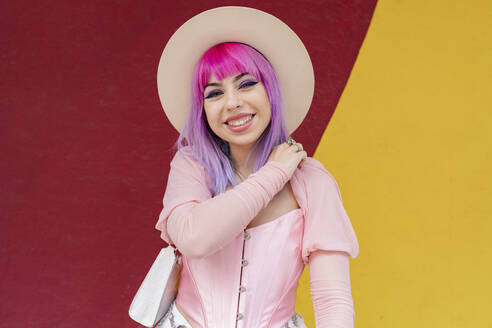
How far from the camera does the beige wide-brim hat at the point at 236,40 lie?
4.37ft

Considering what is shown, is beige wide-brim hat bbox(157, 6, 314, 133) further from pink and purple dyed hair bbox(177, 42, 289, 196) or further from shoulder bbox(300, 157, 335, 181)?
shoulder bbox(300, 157, 335, 181)

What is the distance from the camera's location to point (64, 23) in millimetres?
2150

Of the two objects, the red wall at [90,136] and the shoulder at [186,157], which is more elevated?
the red wall at [90,136]

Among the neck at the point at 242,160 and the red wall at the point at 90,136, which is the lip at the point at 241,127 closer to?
the neck at the point at 242,160

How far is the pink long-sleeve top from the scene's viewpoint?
3.89 ft

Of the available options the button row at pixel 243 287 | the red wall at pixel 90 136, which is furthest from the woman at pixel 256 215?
the red wall at pixel 90 136

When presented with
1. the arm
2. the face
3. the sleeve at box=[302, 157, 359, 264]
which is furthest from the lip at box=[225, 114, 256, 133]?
the arm

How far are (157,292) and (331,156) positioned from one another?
3.89ft

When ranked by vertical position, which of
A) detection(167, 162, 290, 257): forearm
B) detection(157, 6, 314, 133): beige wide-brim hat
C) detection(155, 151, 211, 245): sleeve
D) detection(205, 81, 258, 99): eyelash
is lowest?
detection(167, 162, 290, 257): forearm

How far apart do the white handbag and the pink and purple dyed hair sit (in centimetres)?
24

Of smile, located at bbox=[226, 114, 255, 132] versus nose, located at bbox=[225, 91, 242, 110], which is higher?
nose, located at bbox=[225, 91, 242, 110]

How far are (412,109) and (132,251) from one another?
4.85 ft

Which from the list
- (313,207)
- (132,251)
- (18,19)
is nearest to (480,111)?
(313,207)

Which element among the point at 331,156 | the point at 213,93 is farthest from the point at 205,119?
the point at 331,156
